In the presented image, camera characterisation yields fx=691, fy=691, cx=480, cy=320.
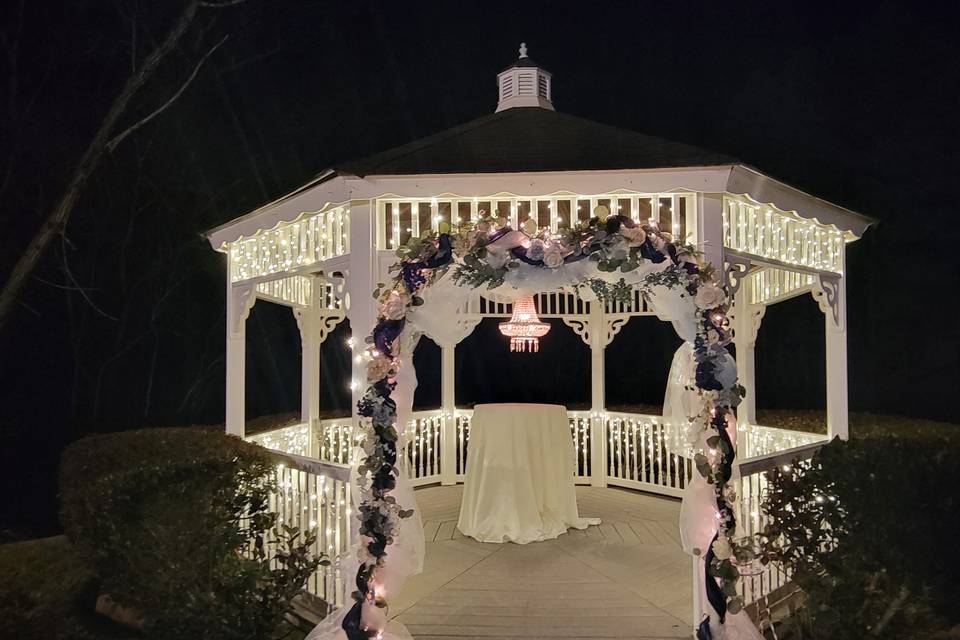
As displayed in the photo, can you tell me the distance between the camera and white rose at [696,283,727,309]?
4004mm

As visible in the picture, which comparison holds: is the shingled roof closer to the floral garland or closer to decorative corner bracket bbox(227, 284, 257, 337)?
the floral garland

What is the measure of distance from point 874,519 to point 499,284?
8.75 feet

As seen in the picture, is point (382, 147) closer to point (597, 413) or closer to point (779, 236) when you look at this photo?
point (597, 413)

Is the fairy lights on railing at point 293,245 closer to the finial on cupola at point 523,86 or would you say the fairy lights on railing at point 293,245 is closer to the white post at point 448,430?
the white post at point 448,430

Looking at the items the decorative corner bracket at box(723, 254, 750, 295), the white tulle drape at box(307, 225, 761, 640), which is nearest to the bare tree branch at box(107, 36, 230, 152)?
the white tulle drape at box(307, 225, 761, 640)

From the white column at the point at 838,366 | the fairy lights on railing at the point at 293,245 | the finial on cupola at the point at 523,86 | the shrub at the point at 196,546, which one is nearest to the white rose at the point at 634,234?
the fairy lights on railing at the point at 293,245

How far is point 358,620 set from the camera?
13.1ft

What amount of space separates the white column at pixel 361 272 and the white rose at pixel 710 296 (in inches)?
93.0

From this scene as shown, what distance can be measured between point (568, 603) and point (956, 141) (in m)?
10.8

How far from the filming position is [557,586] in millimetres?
5270

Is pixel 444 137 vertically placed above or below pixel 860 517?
above

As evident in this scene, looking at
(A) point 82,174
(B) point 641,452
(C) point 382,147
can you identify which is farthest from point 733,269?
(C) point 382,147

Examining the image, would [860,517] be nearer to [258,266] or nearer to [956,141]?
[258,266]

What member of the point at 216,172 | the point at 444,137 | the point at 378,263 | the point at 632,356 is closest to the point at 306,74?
the point at 216,172
